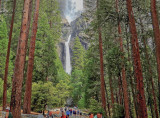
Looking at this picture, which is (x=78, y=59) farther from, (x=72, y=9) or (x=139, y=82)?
(x=72, y=9)

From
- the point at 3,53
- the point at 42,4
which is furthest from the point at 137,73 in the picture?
the point at 42,4

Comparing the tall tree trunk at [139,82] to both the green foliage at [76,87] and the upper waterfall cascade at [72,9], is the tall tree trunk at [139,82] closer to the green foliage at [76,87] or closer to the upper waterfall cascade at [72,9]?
the green foliage at [76,87]

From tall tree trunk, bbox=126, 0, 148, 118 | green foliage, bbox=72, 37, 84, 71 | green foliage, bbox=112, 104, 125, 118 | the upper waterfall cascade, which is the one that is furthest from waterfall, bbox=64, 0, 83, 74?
tall tree trunk, bbox=126, 0, 148, 118

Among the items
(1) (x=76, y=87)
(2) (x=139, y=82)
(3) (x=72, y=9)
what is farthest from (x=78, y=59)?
(3) (x=72, y=9)

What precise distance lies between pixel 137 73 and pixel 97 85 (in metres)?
14.4

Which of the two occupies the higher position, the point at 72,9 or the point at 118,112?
the point at 72,9

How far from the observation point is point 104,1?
14.1m

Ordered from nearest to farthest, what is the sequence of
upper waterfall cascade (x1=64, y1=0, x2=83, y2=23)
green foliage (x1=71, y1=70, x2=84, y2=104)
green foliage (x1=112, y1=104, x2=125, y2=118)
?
green foliage (x1=112, y1=104, x2=125, y2=118) → green foliage (x1=71, y1=70, x2=84, y2=104) → upper waterfall cascade (x1=64, y1=0, x2=83, y2=23)

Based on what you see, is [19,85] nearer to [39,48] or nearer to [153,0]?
[153,0]

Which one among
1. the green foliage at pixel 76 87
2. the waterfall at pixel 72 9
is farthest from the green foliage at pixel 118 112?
the waterfall at pixel 72 9

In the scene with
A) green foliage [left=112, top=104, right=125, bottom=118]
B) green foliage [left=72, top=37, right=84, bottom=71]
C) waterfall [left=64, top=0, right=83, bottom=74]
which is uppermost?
waterfall [left=64, top=0, right=83, bottom=74]

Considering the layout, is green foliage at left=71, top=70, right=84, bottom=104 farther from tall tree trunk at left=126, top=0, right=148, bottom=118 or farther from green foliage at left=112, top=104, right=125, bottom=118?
tall tree trunk at left=126, top=0, right=148, bottom=118

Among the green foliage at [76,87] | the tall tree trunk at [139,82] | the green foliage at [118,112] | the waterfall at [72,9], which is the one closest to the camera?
the tall tree trunk at [139,82]

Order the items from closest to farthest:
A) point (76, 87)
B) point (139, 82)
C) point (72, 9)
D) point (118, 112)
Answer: point (139, 82) → point (118, 112) → point (76, 87) → point (72, 9)
